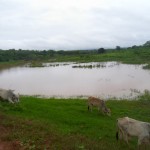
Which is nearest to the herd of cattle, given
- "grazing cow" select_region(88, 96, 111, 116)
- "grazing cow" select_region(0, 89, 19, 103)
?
"grazing cow" select_region(88, 96, 111, 116)

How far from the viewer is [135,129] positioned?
12461mm

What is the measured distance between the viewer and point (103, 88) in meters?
35.5

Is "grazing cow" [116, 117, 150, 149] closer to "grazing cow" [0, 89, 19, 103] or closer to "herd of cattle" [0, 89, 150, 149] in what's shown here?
"herd of cattle" [0, 89, 150, 149]

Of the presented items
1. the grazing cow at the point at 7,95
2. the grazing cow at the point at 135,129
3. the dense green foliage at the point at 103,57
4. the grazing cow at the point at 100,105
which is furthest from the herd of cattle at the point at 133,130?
the dense green foliage at the point at 103,57

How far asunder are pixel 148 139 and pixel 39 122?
17.3 ft

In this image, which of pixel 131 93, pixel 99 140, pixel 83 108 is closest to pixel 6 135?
pixel 99 140

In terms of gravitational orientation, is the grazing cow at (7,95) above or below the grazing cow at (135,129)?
above

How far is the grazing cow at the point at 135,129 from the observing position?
40.4ft

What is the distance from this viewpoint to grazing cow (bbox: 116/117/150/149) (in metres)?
12.3

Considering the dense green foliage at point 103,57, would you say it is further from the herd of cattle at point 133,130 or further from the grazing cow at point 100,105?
the herd of cattle at point 133,130

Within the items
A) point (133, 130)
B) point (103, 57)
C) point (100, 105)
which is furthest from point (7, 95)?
point (103, 57)

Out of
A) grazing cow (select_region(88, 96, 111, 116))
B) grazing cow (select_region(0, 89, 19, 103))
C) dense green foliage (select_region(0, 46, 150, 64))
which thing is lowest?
grazing cow (select_region(88, 96, 111, 116))

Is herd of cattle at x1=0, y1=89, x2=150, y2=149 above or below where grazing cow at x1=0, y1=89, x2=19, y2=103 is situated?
below

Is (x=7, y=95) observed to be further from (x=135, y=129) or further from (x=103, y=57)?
(x=103, y=57)
